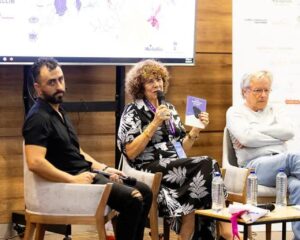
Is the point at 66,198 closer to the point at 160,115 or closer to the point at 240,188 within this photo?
the point at 160,115

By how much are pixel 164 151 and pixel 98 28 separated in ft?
3.45

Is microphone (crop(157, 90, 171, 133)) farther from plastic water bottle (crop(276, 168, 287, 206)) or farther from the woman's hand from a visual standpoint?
plastic water bottle (crop(276, 168, 287, 206))

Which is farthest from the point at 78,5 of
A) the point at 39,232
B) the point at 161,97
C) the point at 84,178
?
the point at 39,232

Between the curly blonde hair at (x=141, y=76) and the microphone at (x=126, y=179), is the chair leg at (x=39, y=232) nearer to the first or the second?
the microphone at (x=126, y=179)

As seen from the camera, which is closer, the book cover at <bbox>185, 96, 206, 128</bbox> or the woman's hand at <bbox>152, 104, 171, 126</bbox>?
the woman's hand at <bbox>152, 104, 171, 126</bbox>

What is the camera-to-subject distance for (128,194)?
3484mm

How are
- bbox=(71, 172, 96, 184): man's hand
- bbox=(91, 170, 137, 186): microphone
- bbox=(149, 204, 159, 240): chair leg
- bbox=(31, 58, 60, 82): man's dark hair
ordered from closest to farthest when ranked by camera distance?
bbox=(71, 172, 96, 184): man's hand, bbox=(31, 58, 60, 82): man's dark hair, bbox=(91, 170, 137, 186): microphone, bbox=(149, 204, 159, 240): chair leg

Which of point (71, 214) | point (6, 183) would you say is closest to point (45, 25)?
point (6, 183)

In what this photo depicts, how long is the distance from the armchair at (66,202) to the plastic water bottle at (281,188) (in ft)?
3.73

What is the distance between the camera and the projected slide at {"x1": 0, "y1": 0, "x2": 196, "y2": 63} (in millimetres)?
4285

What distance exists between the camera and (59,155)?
357 centimetres

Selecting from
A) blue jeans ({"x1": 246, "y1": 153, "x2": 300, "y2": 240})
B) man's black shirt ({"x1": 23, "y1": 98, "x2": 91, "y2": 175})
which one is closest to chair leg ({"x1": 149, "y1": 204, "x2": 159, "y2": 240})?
man's black shirt ({"x1": 23, "y1": 98, "x2": 91, "y2": 175})

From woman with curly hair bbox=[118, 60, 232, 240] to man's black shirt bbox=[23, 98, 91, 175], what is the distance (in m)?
0.43

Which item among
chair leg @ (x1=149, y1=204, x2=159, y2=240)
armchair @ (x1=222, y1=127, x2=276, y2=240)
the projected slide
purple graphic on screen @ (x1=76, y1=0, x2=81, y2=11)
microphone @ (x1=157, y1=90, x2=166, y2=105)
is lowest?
chair leg @ (x1=149, y1=204, x2=159, y2=240)
